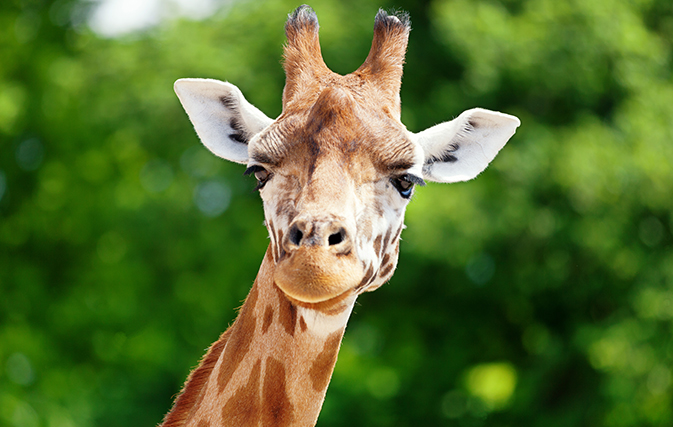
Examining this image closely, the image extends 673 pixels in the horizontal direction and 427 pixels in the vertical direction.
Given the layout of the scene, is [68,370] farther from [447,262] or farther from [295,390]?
[295,390]

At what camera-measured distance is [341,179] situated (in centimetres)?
321

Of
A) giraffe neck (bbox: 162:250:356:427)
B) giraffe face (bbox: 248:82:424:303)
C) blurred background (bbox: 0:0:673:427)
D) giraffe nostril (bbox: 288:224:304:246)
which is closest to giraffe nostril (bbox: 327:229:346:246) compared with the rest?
giraffe face (bbox: 248:82:424:303)

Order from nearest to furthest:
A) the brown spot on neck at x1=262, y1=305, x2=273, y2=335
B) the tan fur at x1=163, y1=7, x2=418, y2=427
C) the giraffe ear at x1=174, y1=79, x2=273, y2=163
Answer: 1. the tan fur at x1=163, y1=7, x2=418, y2=427
2. the brown spot on neck at x1=262, y1=305, x2=273, y2=335
3. the giraffe ear at x1=174, y1=79, x2=273, y2=163

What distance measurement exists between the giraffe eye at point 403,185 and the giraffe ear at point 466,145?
42cm

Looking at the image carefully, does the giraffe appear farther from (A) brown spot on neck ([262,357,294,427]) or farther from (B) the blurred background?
(B) the blurred background

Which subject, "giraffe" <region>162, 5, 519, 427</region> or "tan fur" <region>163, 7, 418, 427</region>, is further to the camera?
"tan fur" <region>163, 7, 418, 427</region>

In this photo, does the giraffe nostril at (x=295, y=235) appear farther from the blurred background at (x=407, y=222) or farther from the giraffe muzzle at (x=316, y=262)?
the blurred background at (x=407, y=222)

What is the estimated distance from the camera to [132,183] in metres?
13.8

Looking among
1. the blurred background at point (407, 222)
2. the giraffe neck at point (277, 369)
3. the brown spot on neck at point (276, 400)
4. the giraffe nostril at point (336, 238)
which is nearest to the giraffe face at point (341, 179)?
the giraffe nostril at point (336, 238)

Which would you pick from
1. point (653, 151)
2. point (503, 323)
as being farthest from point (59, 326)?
point (653, 151)

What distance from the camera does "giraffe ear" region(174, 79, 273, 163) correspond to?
12.8ft

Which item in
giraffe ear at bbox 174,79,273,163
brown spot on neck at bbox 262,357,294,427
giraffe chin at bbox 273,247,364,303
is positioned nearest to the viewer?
giraffe chin at bbox 273,247,364,303

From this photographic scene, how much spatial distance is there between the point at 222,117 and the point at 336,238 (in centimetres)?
131

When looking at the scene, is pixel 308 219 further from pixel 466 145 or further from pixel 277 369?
pixel 466 145
